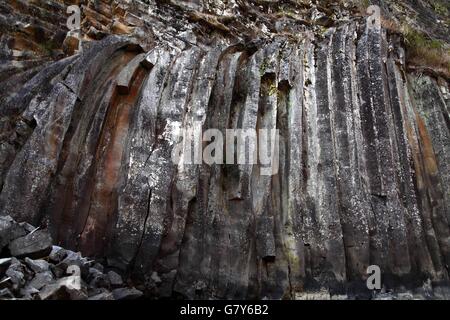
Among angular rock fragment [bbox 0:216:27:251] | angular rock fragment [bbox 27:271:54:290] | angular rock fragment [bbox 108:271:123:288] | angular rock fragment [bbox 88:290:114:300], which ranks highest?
angular rock fragment [bbox 0:216:27:251]

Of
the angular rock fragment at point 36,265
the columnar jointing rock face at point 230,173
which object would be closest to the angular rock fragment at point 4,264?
the angular rock fragment at point 36,265

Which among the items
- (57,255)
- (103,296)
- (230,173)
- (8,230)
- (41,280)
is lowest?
(103,296)

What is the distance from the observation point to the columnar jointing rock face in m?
8.73

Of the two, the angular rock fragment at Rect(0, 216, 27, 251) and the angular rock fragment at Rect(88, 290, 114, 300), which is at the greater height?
the angular rock fragment at Rect(0, 216, 27, 251)

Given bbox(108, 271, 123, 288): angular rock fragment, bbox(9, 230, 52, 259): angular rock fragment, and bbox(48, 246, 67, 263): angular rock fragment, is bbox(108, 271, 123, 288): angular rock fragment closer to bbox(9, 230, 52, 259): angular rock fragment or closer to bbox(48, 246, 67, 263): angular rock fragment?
bbox(48, 246, 67, 263): angular rock fragment

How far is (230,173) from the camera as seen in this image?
10516mm

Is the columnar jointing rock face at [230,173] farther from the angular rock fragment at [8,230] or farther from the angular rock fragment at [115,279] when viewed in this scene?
the angular rock fragment at [8,230]

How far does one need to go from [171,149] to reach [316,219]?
11.8 feet

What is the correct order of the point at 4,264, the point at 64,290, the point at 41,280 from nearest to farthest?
1. the point at 64,290
2. the point at 4,264
3. the point at 41,280
